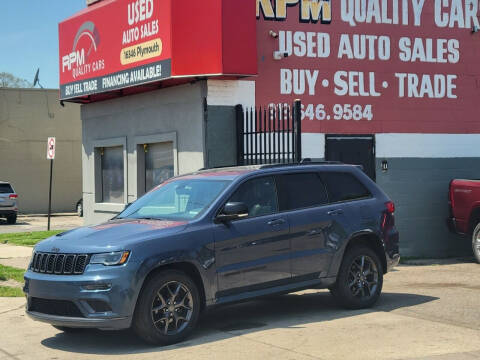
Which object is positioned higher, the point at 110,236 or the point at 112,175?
the point at 112,175

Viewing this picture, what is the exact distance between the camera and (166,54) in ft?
47.1

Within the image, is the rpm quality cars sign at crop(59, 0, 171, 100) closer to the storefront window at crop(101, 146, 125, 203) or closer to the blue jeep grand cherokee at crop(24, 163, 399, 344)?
the storefront window at crop(101, 146, 125, 203)

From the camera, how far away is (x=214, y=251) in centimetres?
828

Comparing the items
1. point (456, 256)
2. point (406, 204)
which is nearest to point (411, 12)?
point (406, 204)

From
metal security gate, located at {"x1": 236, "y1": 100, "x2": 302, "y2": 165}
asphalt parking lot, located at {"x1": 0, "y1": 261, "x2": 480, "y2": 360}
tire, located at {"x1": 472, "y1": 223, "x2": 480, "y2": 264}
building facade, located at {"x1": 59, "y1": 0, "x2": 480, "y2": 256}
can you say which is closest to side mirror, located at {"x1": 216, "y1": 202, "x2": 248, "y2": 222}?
asphalt parking lot, located at {"x1": 0, "y1": 261, "x2": 480, "y2": 360}

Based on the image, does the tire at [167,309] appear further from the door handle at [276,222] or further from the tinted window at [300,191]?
the tinted window at [300,191]

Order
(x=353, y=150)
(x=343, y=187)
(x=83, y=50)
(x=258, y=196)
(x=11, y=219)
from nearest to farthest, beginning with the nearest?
1. (x=258, y=196)
2. (x=343, y=187)
3. (x=353, y=150)
4. (x=83, y=50)
5. (x=11, y=219)

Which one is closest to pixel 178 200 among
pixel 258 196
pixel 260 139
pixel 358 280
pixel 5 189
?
pixel 258 196

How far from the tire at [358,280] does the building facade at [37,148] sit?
30451 millimetres

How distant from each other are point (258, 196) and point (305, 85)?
6586mm

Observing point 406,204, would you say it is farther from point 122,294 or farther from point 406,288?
point 122,294

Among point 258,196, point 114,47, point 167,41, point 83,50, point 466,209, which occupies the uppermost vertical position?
point 83,50

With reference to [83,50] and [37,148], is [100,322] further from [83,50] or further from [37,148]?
[37,148]

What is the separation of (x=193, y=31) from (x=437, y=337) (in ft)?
26.5
